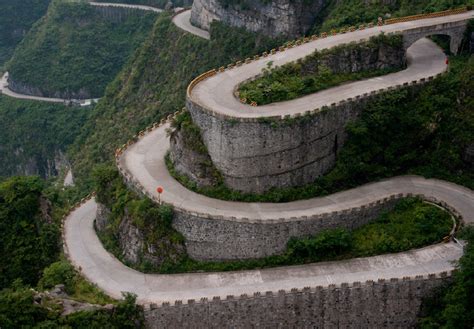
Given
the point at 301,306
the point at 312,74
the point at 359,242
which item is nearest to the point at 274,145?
the point at 359,242

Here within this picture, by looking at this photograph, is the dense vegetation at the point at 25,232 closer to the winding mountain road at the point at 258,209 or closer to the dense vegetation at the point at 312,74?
the winding mountain road at the point at 258,209

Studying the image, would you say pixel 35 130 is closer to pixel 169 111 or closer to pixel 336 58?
pixel 169 111

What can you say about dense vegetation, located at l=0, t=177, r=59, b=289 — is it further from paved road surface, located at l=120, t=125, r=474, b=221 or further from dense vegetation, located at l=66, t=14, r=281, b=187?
dense vegetation, located at l=66, t=14, r=281, b=187

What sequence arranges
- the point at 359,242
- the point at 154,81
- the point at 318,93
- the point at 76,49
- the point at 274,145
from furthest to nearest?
the point at 76,49 < the point at 154,81 < the point at 318,93 < the point at 274,145 < the point at 359,242

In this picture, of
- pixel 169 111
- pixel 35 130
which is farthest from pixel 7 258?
pixel 35 130

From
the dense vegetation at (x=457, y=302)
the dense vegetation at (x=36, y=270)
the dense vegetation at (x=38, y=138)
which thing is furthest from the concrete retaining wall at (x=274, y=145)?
the dense vegetation at (x=38, y=138)

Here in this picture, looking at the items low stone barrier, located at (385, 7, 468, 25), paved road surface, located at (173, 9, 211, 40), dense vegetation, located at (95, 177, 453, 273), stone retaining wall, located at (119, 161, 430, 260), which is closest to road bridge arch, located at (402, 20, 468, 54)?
low stone barrier, located at (385, 7, 468, 25)

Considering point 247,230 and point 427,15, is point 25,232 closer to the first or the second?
point 247,230
